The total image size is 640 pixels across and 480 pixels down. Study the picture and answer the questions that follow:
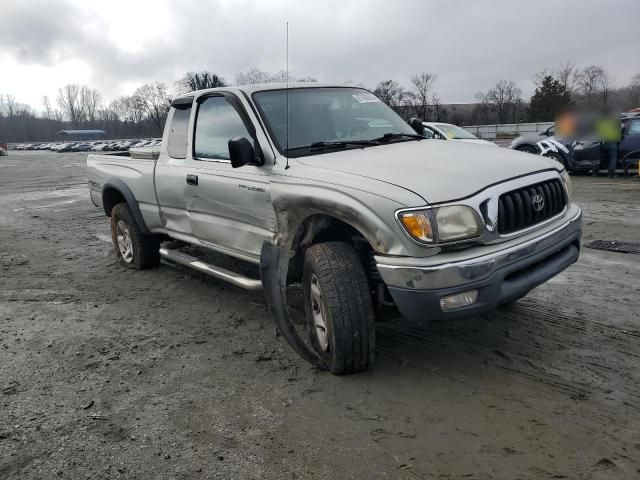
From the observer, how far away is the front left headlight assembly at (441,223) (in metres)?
2.88

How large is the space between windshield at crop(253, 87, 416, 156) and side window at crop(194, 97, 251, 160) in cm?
26

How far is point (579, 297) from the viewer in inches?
184

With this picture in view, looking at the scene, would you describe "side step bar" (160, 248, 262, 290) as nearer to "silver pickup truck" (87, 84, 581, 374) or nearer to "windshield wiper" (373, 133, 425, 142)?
"silver pickup truck" (87, 84, 581, 374)

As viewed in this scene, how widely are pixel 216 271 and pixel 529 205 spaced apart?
245 cm

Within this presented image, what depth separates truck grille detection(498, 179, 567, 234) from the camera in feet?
10.2

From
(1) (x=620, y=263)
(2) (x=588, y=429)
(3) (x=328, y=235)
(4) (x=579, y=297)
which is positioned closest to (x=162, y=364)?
(3) (x=328, y=235)

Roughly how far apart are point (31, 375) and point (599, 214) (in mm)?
8190

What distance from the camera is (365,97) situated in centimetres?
479

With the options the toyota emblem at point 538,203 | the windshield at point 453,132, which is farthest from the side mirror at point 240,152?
the windshield at point 453,132

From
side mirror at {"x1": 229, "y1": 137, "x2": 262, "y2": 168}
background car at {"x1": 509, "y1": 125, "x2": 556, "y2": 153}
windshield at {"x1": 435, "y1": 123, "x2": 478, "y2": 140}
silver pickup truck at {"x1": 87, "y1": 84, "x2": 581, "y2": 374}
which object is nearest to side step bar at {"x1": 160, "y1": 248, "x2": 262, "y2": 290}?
silver pickup truck at {"x1": 87, "y1": 84, "x2": 581, "y2": 374}

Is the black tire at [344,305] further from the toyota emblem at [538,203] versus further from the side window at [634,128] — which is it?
the side window at [634,128]

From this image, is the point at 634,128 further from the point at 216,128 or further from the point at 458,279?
the point at 458,279

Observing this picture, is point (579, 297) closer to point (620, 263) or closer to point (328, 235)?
point (620, 263)

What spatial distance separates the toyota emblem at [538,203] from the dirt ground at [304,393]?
99 centimetres
